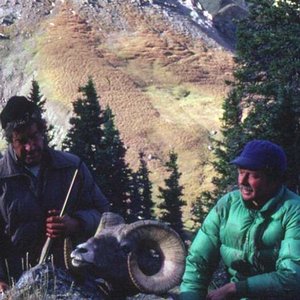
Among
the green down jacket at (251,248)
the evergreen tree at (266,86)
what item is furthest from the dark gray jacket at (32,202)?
the evergreen tree at (266,86)

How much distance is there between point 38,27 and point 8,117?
85.1 m

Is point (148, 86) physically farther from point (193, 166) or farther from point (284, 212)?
point (284, 212)

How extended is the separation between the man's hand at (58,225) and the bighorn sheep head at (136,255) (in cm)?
23

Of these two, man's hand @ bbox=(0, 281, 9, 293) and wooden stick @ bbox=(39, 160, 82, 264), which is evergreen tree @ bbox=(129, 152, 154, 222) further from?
man's hand @ bbox=(0, 281, 9, 293)

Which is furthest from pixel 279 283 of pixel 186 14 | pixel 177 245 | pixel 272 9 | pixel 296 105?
pixel 186 14

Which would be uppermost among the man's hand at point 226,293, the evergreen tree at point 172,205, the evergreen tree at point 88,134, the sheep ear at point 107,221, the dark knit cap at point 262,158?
the dark knit cap at point 262,158

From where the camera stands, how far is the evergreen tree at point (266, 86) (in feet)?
94.4

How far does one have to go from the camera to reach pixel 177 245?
761 cm

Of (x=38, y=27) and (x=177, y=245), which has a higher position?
(x=38, y=27)

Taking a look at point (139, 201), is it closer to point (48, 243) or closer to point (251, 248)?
point (48, 243)

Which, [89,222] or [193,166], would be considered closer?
[89,222]

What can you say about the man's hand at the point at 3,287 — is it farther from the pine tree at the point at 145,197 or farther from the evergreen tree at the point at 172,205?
the pine tree at the point at 145,197

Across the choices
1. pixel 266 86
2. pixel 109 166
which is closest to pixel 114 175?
pixel 109 166

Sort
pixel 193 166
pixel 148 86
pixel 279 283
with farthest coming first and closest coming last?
1. pixel 148 86
2. pixel 193 166
3. pixel 279 283
